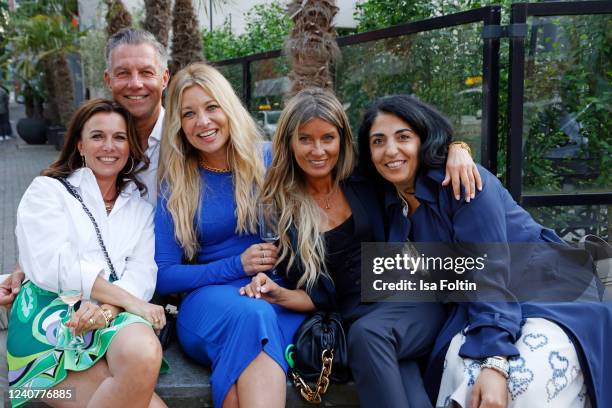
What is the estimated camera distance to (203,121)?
135 inches

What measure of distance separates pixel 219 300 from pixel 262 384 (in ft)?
1.62

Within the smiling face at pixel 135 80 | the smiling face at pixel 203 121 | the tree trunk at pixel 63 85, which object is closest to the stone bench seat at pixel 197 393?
the smiling face at pixel 203 121

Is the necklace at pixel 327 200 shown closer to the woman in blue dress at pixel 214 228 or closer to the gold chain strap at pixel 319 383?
the woman in blue dress at pixel 214 228

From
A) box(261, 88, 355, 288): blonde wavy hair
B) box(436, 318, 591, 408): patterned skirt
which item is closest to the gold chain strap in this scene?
box(261, 88, 355, 288): blonde wavy hair

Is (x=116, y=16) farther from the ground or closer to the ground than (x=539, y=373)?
farther from the ground

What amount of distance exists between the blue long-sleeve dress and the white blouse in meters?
0.11

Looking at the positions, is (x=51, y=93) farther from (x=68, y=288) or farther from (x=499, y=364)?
(x=499, y=364)

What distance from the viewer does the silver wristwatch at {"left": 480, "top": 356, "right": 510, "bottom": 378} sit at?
2.60m

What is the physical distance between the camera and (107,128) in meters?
3.32

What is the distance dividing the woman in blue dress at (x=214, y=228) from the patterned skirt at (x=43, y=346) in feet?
1.23

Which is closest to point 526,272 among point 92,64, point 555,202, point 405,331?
point 405,331

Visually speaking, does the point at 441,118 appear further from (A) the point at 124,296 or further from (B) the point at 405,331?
(A) the point at 124,296

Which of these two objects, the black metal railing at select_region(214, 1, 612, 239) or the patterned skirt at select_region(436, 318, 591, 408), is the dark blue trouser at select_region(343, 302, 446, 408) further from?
the black metal railing at select_region(214, 1, 612, 239)

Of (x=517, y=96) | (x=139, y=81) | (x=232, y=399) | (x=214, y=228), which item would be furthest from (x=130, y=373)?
(x=517, y=96)
